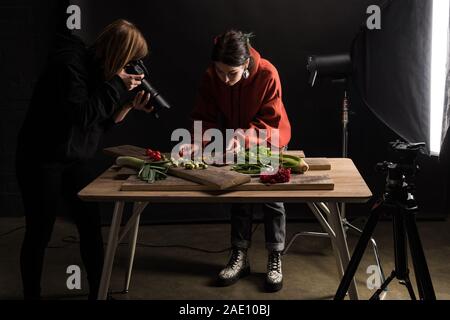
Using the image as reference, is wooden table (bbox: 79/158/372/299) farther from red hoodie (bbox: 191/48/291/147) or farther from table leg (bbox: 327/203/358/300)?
red hoodie (bbox: 191/48/291/147)

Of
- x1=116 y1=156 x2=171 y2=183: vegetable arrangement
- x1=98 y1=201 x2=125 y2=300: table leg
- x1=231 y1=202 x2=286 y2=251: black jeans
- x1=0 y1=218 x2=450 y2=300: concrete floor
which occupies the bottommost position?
x1=0 y1=218 x2=450 y2=300: concrete floor

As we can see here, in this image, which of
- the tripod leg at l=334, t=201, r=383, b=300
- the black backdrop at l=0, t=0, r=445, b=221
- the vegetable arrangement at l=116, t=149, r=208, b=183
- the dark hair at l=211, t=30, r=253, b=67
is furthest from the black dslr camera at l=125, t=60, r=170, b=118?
the black backdrop at l=0, t=0, r=445, b=221

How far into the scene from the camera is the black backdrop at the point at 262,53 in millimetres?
4055

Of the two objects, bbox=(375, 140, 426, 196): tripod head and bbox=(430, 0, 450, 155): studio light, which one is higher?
bbox=(430, 0, 450, 155): studio light

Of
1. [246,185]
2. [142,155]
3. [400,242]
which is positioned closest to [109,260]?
[142,155]

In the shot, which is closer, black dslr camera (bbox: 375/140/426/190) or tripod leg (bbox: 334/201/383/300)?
black dslr camera (bbox: 375/140/426/190)

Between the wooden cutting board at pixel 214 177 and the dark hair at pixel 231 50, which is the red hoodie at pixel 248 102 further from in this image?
the wooden cutting board at pixel 214 177

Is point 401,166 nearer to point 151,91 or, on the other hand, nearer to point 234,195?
point 234,195

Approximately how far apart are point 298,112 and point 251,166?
1.80 metres

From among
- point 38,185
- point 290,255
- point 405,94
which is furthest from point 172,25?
point 405,94

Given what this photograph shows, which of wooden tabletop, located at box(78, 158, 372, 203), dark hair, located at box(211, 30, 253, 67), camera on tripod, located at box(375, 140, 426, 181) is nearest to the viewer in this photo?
camera on tripod, located at box(375, 140, 426, 181)

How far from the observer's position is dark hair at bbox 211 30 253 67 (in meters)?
2.67

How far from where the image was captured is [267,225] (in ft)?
10.3

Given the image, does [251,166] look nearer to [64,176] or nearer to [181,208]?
[64,176]
